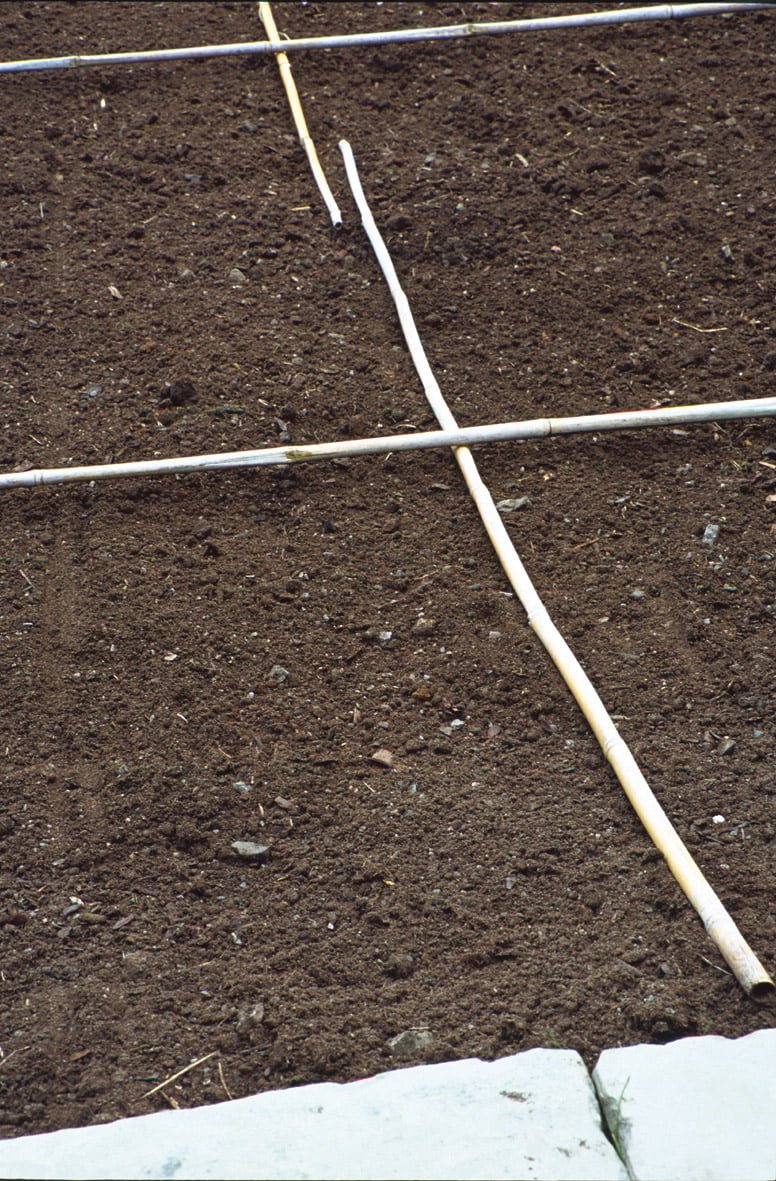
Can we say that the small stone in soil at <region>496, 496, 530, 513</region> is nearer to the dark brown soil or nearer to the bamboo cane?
the dark brown soil

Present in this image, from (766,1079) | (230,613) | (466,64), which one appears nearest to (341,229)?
(466,64)

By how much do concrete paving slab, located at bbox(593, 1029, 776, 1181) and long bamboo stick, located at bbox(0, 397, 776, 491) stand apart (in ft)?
5.55

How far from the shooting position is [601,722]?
2.27 metres

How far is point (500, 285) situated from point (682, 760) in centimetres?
185

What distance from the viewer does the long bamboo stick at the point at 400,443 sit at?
2852mm

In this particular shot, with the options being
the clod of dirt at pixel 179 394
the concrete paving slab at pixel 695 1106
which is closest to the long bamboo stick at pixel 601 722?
the concrete paving slab at pixel 695 1106

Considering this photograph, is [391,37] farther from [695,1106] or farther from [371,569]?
[695,1106]

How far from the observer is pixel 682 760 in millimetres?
2232

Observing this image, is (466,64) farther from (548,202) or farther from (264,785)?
(264,785)

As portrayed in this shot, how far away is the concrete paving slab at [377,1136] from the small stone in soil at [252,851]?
516mm

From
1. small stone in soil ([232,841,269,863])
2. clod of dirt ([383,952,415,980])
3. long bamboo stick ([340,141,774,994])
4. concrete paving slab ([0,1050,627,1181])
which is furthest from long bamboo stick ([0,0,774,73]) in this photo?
concrete paving slab ([0,1050,627,1181])

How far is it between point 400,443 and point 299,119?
1.87 metres

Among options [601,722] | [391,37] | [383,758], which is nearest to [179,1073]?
[383,758]

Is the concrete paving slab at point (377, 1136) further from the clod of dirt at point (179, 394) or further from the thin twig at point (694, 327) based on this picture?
the thin twig at point (694, 327)
